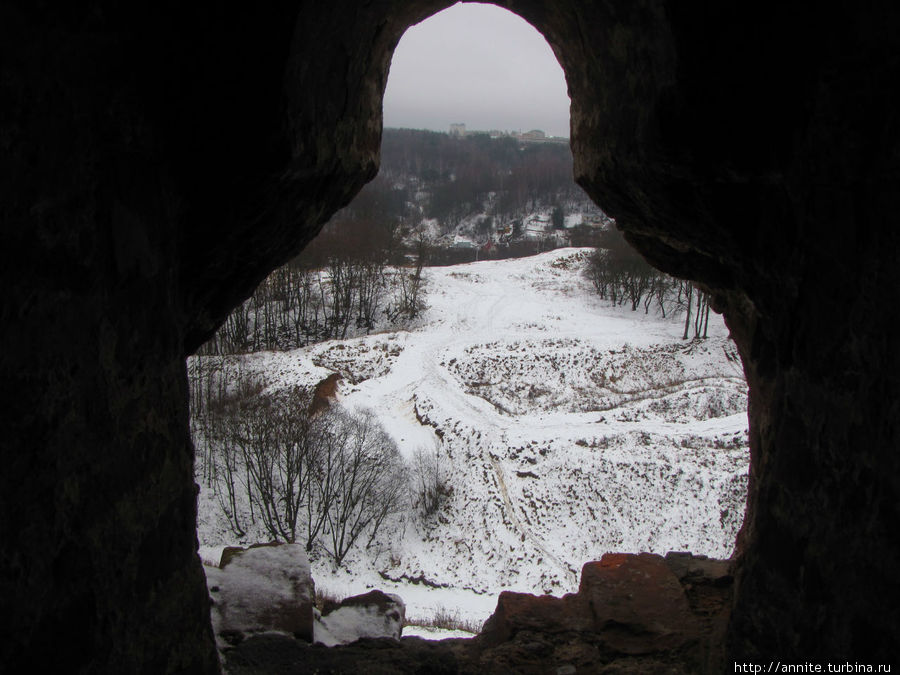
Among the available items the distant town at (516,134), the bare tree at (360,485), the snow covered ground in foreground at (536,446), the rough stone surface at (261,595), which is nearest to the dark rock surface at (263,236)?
the rough stone surface at (261,595)

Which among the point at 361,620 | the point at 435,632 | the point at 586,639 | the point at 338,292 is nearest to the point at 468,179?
the point at 338,292

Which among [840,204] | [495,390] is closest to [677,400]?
[495,390]

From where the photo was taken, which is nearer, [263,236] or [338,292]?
[263,236]

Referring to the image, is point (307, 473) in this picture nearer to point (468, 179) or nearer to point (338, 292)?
point (338, 292)

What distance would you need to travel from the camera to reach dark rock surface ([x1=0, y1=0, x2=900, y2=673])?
70.1 inches

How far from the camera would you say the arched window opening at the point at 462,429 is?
Answer: 1454 cm

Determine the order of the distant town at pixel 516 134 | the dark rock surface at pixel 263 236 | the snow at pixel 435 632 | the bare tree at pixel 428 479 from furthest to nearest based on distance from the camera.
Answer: the distant town at pixel 516 134 < the bare tree at pixel 428 479 < the snow at pixel 435 632 < the dark rock surface at pixel 263 236

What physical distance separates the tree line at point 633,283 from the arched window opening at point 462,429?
5.6 inches

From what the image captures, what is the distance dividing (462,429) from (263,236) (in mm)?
15158

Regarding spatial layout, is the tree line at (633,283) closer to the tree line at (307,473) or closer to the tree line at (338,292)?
the tree line at (338,292)

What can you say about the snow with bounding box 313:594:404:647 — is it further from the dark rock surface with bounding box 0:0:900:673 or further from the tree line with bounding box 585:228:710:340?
the tree line with bounding box 585:228:710:340

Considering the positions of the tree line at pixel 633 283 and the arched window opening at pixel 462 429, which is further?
the tree line at pixel 633 283

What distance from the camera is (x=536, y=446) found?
17.1 metres

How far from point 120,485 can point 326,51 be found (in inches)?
82.3
